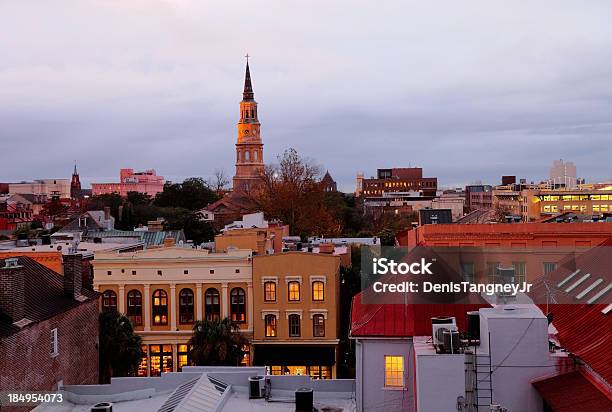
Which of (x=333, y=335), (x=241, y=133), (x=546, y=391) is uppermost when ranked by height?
(x=241, y=133)

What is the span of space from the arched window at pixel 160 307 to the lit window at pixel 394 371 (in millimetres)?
19144

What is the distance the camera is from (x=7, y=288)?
1994 cm

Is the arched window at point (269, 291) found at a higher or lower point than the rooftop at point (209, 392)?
higher

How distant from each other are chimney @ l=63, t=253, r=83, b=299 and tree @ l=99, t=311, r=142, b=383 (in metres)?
4.79

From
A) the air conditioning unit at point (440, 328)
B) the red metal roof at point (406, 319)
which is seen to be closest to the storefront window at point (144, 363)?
the red metal roof at point (406, 319)

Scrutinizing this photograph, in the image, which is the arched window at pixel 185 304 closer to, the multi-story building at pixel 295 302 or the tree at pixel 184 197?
the multi-story building at pixel 295 302

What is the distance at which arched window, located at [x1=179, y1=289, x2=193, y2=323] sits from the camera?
35.8 m

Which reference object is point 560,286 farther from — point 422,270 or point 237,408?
point 237,408

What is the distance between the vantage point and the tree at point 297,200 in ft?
232

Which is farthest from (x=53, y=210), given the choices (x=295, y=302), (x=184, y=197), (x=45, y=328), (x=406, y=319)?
(x=406, y=319)

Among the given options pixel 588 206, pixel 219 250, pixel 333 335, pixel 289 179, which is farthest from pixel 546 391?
pixel 588 206

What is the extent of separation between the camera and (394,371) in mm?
19234

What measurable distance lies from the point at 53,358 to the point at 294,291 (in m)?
15.5

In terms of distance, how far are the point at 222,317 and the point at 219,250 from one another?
5.59m
